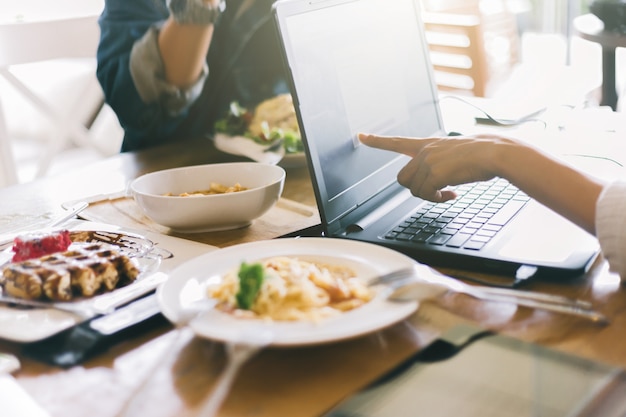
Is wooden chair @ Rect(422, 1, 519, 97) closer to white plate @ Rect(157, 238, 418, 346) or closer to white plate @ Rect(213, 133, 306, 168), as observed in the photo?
white plate @ Rect(213, 133, 306, 168)

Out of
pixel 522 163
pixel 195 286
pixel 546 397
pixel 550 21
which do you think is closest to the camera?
pixel 546 397

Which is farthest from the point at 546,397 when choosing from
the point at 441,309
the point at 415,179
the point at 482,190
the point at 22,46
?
the point at 22,46

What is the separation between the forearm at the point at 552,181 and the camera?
2.72ft

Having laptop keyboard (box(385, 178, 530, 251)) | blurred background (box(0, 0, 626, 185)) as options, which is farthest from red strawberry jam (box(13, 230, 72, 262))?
blurred background (box(0, 0, 626, 185))

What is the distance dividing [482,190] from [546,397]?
0.51m

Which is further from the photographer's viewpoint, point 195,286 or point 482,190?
point 482,190

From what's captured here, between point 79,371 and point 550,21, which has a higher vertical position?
point 79,371

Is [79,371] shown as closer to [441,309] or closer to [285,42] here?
[441,309]

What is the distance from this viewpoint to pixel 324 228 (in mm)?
918

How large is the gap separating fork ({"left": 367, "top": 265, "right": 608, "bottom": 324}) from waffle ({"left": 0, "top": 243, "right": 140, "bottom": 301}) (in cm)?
28

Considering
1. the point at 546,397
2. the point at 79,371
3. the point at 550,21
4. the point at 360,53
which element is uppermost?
the point at 360,53

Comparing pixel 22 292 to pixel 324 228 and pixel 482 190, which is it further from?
pixel 482 190

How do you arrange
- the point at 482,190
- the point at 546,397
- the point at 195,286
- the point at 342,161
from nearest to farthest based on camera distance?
the point at 546,397 → the point at 195,286 → the point at 342,161 → the point at 482,190

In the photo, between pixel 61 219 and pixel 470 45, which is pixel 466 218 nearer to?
pixel 61 219
